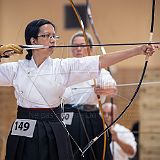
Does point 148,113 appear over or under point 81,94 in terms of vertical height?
under

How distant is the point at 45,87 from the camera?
2.18 m

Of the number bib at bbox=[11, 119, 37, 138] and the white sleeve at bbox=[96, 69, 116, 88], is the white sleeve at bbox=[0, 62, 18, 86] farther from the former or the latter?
the white sleeve at bbox=[96, 69, 116, 88]

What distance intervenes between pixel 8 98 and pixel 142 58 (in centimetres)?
106

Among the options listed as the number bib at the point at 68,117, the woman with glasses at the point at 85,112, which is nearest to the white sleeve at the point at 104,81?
the woman with glasses at the point at 85,112

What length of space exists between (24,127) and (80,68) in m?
0.28

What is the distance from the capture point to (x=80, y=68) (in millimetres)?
2156

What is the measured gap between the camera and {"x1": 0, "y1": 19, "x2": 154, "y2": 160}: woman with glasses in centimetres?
217

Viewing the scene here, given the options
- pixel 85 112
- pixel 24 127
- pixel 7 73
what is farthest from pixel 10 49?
pixel 85 112

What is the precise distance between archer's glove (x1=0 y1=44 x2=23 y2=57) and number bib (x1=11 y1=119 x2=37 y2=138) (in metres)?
0.25

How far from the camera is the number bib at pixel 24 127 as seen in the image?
2182mm

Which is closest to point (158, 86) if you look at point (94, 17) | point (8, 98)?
point (94, 17)

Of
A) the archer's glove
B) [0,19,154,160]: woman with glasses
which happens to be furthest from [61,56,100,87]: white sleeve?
the archer's glove

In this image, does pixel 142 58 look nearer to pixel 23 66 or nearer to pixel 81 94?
pixel 81 94

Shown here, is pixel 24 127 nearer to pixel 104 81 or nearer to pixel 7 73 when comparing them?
pixel 7 73
